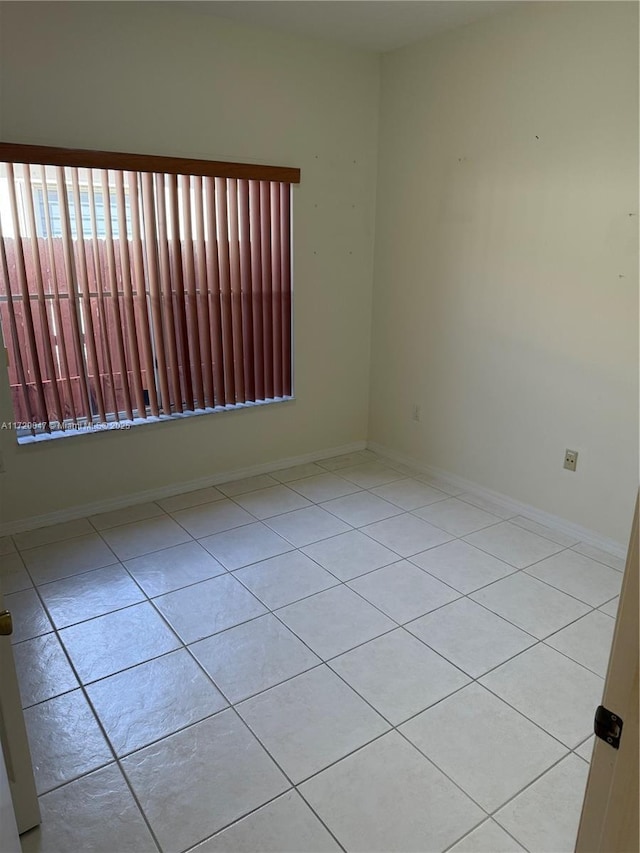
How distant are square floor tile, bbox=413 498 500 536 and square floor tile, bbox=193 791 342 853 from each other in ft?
5.83

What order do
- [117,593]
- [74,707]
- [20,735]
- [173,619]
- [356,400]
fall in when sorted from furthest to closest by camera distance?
[356,400]
[117,593]
[173,619]
[74,707]
[20,735]

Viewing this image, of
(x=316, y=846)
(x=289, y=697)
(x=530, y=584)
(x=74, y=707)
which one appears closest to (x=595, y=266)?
(x=530, y=584)

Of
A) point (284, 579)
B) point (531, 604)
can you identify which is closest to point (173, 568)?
point (284, 579)

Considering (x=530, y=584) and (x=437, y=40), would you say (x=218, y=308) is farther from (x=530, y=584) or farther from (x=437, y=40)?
(x=530, y=584)

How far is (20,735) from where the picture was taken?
1438 millimetres

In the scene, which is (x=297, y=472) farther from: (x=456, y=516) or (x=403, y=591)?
(x=403, y=591)

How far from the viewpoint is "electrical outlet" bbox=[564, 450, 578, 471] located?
120 inches

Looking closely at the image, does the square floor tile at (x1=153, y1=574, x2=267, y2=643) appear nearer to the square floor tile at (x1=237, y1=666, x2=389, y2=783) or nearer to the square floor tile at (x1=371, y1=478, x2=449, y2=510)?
the square floor tile at (x1=237, y1=666, x2=389, y2=783)

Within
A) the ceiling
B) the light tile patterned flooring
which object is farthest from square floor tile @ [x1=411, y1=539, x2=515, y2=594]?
the ceiling

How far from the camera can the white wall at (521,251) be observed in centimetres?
270

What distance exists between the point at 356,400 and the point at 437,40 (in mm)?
2210

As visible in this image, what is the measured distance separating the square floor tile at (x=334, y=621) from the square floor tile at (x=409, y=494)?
1018mm

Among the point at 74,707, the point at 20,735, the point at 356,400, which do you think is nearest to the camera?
the point at 20,735

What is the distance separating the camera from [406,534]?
10.2 ft
